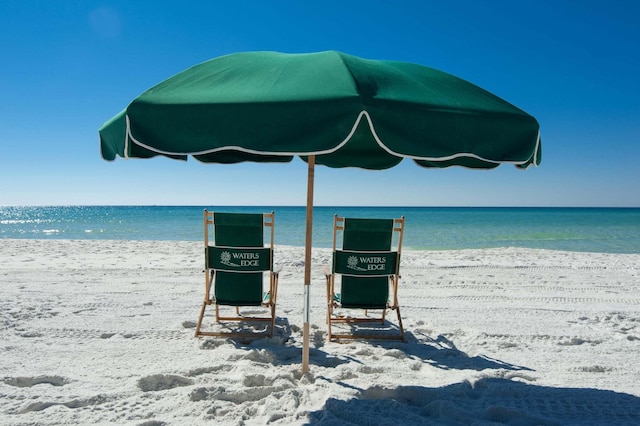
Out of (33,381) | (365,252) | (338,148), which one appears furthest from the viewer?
(365,252)

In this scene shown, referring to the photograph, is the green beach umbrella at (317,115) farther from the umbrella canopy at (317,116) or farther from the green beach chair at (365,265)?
the green beach chair at (365,265)

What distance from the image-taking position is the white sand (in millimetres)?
2357

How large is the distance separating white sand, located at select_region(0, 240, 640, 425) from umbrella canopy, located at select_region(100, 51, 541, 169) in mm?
1374

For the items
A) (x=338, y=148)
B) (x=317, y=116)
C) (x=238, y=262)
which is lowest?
(x=238, y=262)

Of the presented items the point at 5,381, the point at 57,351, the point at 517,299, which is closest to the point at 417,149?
the point at 5,381

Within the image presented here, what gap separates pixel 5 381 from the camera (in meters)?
2.64

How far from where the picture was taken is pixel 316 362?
3127 millimetres

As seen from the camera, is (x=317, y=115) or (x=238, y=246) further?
(x=238, y=246)

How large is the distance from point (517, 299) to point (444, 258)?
3858mm

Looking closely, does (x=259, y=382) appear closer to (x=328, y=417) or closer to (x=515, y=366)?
(x=328, y=417)

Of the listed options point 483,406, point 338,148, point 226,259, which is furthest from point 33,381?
point 483,406

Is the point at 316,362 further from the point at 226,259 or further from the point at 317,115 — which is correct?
the point at 317,115

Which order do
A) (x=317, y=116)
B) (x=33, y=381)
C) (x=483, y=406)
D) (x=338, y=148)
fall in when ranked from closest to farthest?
1. (x=317, y=116)
2. (x=338, y=148)
3. (x=483, y=406)
4. (x=33, y=381)

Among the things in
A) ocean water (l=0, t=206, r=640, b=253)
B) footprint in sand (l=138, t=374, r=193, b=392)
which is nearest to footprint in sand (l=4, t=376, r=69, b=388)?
footprint in sand (l=138, t=374, r=193, b=392)
